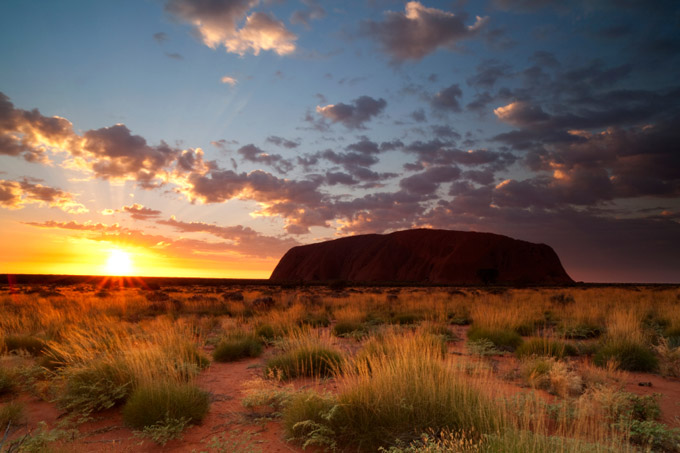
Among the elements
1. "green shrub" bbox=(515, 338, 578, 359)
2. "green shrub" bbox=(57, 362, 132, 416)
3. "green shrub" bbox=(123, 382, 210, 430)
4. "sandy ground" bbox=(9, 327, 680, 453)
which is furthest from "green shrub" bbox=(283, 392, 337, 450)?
"green shrub" bbox=(515, 338, 578, 359)

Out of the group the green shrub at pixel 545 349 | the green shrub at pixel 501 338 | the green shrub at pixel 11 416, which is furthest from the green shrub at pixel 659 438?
the green shrub at pixel 11 416

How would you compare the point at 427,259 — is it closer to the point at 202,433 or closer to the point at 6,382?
the point at 6,382

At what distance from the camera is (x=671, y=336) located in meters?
10.1

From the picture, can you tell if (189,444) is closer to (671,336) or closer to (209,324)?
(209,324)

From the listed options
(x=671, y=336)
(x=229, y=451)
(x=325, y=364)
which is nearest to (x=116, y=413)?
(x=229, y=451)

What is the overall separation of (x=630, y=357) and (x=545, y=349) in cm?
149

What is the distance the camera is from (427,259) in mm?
102812

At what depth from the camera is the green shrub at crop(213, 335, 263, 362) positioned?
8992 millimetres

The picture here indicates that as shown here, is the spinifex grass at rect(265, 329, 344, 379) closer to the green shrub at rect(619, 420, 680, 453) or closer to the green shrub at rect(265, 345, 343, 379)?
the green shrub at rect(265, 345, 343, 379)

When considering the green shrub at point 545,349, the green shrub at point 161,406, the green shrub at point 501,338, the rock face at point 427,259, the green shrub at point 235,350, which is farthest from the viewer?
the rock face at point 427,259

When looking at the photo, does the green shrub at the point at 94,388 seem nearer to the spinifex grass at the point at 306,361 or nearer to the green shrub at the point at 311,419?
the spinifex grass at the point at 306,361

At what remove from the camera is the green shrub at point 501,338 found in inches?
384

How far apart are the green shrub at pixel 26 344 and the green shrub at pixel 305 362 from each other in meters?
6.19

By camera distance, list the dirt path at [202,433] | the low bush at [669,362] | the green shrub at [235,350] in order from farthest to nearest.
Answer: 1. the green shrub at [235,350]
2. the low bush at [669,362]
3. the dirt path at [202,433]
